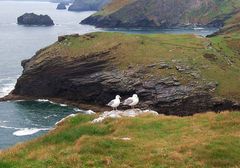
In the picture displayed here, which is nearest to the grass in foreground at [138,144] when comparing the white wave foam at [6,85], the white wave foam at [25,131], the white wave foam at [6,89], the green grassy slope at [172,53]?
the white wave foam at [25,131]

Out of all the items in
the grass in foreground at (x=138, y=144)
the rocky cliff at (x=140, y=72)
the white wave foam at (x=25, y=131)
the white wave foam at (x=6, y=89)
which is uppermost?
the grass in foreground at (x=138, y=144)

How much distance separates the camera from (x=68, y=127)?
32.1 meters

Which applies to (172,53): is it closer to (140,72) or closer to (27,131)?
(140,72)

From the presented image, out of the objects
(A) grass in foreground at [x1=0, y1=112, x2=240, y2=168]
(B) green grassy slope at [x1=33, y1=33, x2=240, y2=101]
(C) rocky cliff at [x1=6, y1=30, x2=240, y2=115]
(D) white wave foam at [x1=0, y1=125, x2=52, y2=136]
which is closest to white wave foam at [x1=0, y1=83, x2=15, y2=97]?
(C) rocky cliff at [x1=6, y1=30, x2=240, y2=115]

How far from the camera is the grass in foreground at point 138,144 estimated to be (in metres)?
23.7

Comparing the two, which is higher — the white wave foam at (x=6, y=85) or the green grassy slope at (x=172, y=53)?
the green grassy slope at (x=172, y=53)

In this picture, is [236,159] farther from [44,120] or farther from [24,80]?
[24,80]

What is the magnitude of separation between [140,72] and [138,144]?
274 ft

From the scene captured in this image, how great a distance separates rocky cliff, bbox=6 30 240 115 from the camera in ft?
335

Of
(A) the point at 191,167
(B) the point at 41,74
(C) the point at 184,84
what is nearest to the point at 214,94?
(C) the point at 184,84

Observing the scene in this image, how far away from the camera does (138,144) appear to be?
26.7 meters

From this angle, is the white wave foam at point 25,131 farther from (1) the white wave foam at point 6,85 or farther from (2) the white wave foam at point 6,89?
(1) the white wave foam at point 6,85

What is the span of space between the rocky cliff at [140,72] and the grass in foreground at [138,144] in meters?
68.4

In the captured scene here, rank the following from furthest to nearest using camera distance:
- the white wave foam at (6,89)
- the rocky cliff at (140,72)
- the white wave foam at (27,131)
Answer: the white wave foam at (6,89) < the rocky cliff at (140,72) < the white wave foam at (27,131)
